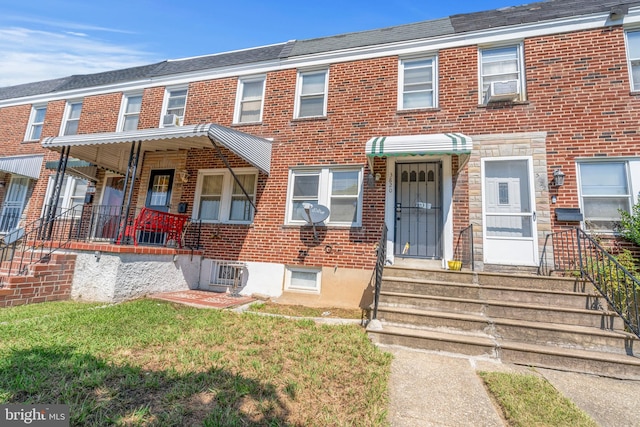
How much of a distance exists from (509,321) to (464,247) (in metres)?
2.14

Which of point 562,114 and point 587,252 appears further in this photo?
point 562,114

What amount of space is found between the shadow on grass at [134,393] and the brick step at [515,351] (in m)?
2.23

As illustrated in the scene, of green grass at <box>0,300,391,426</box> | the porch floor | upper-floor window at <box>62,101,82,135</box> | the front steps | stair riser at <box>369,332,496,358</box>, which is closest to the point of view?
green grass at <box>0,300,391,426</box>

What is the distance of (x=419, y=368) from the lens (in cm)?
346

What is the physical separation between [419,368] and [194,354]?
271 cm

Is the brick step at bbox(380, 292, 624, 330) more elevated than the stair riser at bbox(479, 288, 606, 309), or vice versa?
the stair riser at bbox(479, 288, 606, 309)

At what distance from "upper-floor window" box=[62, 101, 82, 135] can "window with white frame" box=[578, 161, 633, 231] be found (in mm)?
15031

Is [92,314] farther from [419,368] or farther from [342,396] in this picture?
[419,368]

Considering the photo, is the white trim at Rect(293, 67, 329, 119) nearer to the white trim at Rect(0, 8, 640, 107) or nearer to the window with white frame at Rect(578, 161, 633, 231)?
the white trim at Rect(0, 8, 640, 107)

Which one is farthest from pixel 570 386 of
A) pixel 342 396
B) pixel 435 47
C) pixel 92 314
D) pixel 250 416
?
pixel 435 47

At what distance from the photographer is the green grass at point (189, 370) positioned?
7.56 feet

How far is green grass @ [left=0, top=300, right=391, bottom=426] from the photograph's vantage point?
230 centimetres

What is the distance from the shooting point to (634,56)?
6.10 m

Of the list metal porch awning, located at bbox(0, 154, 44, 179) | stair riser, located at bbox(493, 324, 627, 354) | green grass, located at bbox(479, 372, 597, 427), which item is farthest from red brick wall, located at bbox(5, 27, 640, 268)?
metal porch awning, located at bbox(0, 154, 44, 179)
